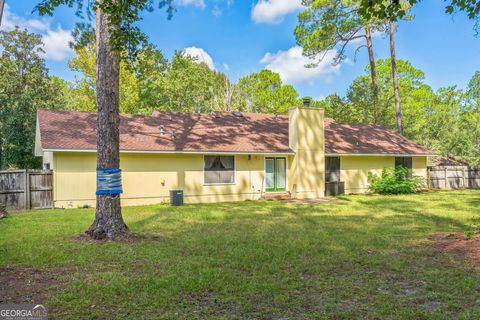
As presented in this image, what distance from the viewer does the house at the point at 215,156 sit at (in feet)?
47.6

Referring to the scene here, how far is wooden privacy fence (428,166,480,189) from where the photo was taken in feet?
76.5

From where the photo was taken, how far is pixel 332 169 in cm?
2028

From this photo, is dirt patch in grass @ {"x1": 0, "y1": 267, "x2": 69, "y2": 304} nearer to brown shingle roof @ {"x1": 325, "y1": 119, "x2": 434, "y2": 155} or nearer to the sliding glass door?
the sliding glass door

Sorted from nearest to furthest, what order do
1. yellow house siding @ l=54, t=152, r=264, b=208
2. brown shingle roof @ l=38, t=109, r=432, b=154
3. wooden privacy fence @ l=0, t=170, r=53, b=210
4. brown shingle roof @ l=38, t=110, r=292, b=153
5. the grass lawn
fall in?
the grass lawn, wooden privacy fence @ l=0, t=170, r=53, b=210, yellow house siding @ l=54, t=152, r=264, b=208, brown shingle roof @ l=38, t=110, r=292, b=153, brown shingle roof @ l=38, t=109, r=432, b=154

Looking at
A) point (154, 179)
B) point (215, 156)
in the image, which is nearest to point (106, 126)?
point (154, 179)

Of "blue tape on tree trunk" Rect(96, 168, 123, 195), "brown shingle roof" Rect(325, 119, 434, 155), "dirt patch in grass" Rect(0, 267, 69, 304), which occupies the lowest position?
"dirt patch in grass" Rect(0, 267, 69, 304)

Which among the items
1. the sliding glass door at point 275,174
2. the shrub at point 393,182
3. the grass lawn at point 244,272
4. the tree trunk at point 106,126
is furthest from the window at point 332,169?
the tree trunk at point 106,126

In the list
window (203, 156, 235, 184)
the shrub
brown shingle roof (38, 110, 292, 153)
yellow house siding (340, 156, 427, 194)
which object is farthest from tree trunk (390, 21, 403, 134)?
window (203, 156, 235, 184)

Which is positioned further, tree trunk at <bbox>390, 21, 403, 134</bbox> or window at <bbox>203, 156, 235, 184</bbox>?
tree trunk at <bbox>390, 21, 403, 134</bbox>

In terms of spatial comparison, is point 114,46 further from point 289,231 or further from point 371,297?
point 289,231

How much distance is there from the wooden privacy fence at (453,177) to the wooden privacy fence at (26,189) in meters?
20.8

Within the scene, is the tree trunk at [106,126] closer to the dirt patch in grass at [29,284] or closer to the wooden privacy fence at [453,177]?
the dirt patch in grass at [29,284]

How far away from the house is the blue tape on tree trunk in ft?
21.6

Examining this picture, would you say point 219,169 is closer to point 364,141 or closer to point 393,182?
point 364,141
